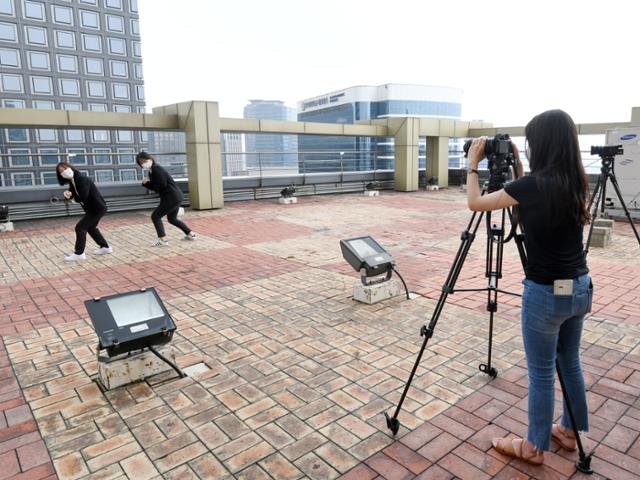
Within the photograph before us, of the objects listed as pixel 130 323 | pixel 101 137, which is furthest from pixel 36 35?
pixel 130 323

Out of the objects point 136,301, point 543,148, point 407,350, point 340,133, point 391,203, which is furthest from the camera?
point 340,133

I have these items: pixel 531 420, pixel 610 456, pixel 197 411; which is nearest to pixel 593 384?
pixel 610 456

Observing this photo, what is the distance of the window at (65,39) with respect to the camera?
2388 inches

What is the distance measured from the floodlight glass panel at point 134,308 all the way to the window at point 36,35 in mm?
68404

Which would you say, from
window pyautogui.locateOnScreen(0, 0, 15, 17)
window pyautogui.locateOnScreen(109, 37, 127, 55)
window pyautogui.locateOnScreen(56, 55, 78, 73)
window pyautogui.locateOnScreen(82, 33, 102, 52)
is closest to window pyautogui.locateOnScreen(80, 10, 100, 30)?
window pyautogui.locateOnScreen(82, 33, 102, 52)

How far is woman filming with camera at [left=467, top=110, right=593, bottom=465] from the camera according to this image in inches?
83.8

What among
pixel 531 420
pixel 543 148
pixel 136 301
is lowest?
pixel 531 420

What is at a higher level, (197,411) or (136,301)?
(136,301)

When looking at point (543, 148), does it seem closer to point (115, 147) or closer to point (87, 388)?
point (87, 388)

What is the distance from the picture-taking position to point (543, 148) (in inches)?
85.8

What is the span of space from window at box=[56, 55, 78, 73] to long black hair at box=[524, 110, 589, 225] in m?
72.0

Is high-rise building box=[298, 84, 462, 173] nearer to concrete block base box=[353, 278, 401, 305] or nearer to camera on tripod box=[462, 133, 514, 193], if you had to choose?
concrete block base box=[353, 278, 401, 305]

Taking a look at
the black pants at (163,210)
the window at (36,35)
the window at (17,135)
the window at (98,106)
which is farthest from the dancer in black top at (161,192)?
the window at (98,106)

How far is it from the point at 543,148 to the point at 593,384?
2.10 metres
